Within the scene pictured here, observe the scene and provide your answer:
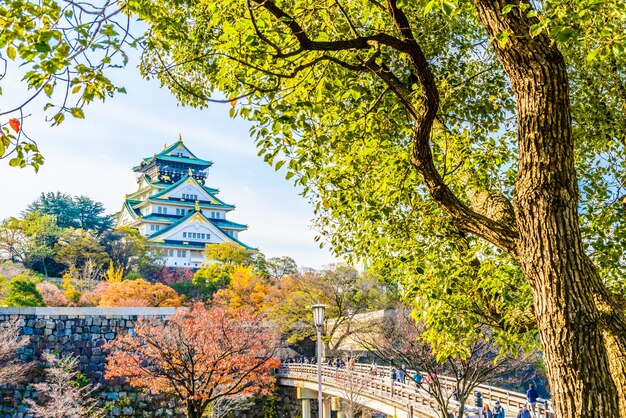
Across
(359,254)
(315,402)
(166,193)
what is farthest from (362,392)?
(166,193)

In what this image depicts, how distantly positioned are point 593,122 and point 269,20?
3.69m

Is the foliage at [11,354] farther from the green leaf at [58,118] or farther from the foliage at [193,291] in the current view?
the green leaf at [58,118]

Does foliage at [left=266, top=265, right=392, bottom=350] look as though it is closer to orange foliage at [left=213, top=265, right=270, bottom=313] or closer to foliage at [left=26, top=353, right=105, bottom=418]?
orange foliage at [left=213, top=265, right=270, bottom=313]

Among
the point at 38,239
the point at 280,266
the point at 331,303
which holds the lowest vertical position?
the point at 331,303

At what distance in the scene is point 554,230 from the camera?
10.2ft

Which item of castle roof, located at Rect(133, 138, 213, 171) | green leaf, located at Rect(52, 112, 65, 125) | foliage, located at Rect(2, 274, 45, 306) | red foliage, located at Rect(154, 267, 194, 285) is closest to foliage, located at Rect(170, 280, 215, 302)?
red foliage, located at Rect(154, 267, 194, 285)

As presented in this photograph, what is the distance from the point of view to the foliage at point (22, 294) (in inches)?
990

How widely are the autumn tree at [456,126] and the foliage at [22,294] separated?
22.5m

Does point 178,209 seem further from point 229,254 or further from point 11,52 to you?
point 11,52

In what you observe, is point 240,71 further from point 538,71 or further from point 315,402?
point 315,402

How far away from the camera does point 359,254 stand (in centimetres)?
576

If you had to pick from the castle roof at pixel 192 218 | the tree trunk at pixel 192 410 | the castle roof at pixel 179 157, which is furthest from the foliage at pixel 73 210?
the tree trunk at pixel 192 410

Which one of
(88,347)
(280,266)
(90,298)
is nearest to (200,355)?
(88,347)

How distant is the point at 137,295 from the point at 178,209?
2270 cm
